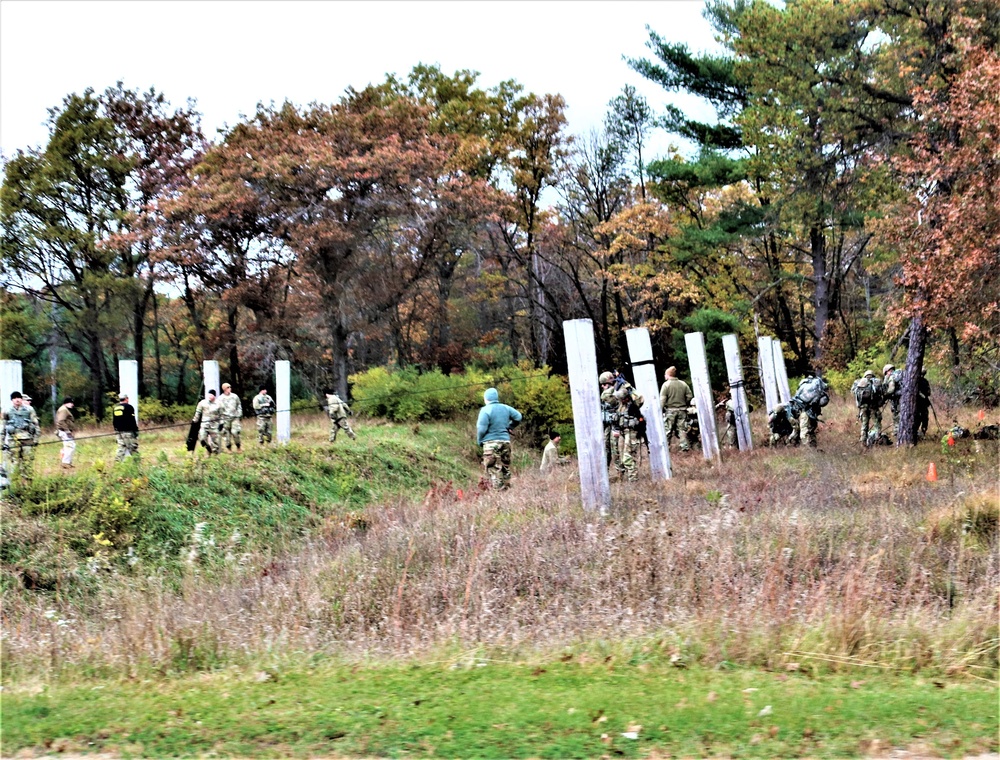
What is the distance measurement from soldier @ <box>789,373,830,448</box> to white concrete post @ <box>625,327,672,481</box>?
233 inches

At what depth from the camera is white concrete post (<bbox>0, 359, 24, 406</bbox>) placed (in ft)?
48.9

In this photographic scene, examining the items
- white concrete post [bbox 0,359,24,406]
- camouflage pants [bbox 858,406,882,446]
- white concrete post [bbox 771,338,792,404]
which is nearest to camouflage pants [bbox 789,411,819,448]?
camouflage pants [bbox 858,406,882,446]

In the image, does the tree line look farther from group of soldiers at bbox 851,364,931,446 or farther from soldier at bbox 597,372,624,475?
soldier at bbox 597,372,624,475

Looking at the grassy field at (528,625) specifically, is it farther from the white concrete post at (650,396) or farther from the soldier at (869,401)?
the soldier at (869,401)

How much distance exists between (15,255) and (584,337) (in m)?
32.0

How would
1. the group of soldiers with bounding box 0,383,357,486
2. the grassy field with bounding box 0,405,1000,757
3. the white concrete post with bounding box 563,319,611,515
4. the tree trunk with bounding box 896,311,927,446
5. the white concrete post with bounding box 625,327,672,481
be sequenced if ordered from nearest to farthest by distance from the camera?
the grassy field with bounding box 0,405,1000,757, the white concrete post with bounding box 563,319,611,515, the group of soldiers with bounding box 0,383,357,486, the white concrete post with bounding box 625,327,672,481, the tree trunk with bounding box 896,311,927,446

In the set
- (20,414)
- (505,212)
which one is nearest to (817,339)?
(505,212)

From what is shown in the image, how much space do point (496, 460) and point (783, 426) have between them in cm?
869

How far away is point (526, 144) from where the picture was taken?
39031mm

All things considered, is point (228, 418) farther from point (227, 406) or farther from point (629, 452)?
point (629, 452)

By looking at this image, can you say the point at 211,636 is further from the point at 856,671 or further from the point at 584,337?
the point at 584,337

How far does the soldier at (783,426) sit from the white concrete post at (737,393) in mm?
918

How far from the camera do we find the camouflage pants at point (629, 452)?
15.8 metres

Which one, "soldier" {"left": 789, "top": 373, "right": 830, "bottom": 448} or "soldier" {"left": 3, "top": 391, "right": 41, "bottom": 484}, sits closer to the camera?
"soldier" {"left": 3, "top": 391, "right": 41, "bottom": 484}
